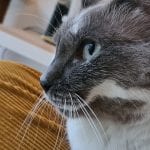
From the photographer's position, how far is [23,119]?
2.76ft

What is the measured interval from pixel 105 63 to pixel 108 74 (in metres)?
0.02

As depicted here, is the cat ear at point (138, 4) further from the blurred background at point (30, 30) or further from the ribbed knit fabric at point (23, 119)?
the blurred background at point (30, 30)

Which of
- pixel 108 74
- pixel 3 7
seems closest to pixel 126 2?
pixel 108 74

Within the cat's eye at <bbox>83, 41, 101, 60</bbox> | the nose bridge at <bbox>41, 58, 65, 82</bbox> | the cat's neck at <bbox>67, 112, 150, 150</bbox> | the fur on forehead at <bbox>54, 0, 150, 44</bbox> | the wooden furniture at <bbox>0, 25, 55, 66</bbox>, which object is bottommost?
the wooden furniture at <bbox>0, 25, 55, 66</bbox>

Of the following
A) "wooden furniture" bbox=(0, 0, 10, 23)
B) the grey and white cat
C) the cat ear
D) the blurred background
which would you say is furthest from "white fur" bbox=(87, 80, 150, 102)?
"wooden furniture" bbox=(0, 0, 10, 23)

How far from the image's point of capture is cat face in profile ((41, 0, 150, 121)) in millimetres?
671

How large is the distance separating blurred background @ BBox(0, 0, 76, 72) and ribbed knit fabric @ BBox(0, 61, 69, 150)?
0.33 meters

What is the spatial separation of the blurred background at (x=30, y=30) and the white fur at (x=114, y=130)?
0.47m

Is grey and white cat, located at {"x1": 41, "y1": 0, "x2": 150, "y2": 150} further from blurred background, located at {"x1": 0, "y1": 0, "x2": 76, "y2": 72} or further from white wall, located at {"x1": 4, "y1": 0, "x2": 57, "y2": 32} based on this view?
white wall, located at {"x1": 4, "y1": 0, "x2": 57, "y2": 32}

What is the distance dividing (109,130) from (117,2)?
9.2 inches

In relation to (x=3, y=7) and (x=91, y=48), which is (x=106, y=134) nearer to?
(x=91, y=48)

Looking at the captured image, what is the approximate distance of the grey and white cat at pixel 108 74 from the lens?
67 centimetres

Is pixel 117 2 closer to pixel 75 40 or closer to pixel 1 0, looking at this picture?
pixel 75 40

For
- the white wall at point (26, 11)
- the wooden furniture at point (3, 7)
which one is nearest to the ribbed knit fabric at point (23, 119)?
the white wall at point (26, 11)
